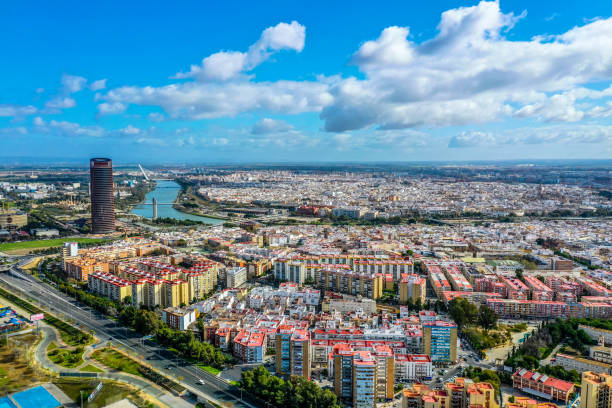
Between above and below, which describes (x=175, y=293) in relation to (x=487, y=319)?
above

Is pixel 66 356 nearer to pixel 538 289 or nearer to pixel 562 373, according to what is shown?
pixel 562 373

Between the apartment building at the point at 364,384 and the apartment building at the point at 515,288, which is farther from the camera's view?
the apartment building at the point at 515,288

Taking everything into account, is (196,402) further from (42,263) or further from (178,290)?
(42,263)

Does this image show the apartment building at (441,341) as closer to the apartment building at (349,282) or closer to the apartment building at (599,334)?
the apartment building at (599,334)

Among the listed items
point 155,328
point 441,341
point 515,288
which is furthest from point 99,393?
point 515,288

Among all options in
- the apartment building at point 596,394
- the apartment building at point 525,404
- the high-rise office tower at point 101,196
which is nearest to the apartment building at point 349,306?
the apartment building at point 525,404
